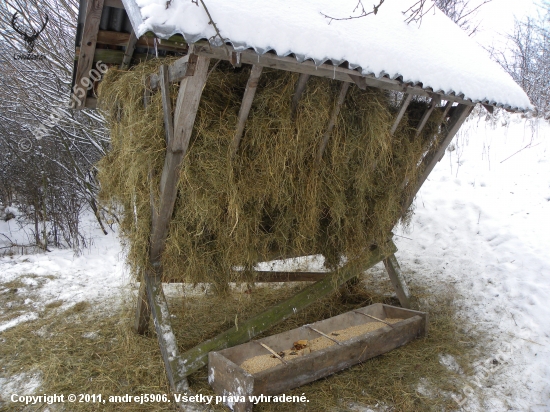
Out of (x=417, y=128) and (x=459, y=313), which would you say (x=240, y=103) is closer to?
(x=417, y=128)

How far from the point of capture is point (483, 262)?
17.8 feet

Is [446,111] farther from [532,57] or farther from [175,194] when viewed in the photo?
[532,57]

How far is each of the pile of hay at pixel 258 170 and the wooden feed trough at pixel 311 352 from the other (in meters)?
0.65

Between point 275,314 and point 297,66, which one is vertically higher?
point 297,66

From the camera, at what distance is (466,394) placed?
11.5ft

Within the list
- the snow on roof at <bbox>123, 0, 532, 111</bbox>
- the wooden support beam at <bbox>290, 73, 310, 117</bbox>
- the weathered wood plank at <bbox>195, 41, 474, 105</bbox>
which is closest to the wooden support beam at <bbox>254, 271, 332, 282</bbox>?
the wooden support beam at <bbox>290, 73, 310, 117</bbox>

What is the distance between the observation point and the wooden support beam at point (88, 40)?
137 inches

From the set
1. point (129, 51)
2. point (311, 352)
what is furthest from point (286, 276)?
point (129, 51)

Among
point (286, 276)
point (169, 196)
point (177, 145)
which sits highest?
point (177, 145)

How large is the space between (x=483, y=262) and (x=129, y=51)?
4634 millimetres

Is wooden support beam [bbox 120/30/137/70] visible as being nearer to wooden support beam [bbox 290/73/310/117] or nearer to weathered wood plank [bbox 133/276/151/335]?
wooden support beam [bbox 290/73/310/117]

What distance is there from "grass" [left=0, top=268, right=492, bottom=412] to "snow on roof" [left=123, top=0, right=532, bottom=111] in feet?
6.87

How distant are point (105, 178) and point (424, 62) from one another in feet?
9.27

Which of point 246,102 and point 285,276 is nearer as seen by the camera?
point 246,102
